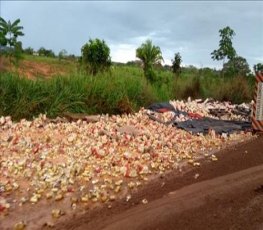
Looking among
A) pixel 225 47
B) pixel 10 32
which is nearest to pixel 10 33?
pixel 10 32

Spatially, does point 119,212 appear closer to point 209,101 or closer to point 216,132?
point 216,132

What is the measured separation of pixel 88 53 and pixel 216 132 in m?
8.70

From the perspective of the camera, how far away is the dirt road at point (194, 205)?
4516mm

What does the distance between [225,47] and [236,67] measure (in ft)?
3.60

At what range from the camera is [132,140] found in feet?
24.1

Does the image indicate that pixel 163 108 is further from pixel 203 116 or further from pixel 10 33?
pixel 10 33

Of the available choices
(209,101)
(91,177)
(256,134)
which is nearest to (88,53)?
(209,101)

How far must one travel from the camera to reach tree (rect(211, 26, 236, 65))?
18.6 meters

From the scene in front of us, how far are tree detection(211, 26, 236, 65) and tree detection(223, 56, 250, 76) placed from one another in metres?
0.27

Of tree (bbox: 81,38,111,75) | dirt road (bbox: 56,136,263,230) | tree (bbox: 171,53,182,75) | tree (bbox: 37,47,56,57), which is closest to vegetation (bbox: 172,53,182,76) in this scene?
tree (bbox: 171,53,182,75)

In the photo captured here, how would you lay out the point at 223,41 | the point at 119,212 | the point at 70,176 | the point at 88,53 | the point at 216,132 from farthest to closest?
the point at 223,41 → the point at 88,53 → the point at 216,132 → the point at 70,176 → the point at 119,212

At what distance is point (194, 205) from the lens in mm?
4988

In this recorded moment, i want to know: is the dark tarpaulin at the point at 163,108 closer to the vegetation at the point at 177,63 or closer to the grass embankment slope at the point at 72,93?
the grass embankment slope at the point at 72,93

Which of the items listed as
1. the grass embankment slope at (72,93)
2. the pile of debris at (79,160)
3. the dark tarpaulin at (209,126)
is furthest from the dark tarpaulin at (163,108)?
the pile of debris at (79,160)
